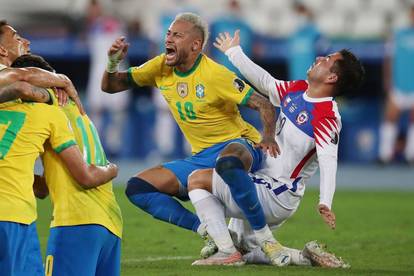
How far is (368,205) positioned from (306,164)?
16.2 ft

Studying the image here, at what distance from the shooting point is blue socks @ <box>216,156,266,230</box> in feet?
22.4

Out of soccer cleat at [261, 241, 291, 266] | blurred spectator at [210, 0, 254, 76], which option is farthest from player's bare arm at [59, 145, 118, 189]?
blurred spectator at [210, 0, 254, 76]

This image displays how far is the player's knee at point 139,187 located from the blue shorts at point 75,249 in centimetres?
204

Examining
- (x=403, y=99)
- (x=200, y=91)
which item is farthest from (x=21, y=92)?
(x=403, y=99)

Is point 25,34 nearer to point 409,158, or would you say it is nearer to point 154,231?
point 409,158

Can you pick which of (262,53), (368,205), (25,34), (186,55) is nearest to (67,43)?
(25,34)

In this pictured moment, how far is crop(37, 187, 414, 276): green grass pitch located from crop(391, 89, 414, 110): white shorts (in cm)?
415

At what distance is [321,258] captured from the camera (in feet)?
22.9

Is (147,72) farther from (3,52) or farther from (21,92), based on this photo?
(21,92)

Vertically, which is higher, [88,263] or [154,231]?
[88,263]

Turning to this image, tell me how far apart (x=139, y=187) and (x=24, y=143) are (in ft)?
7.50

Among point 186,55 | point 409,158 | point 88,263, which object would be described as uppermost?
point 186,55

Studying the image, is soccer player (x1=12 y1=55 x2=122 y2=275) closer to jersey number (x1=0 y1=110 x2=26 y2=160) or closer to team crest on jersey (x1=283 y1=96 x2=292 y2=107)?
jersey number (x1=0 y1=110 x2=26 y2=160)

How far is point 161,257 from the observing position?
7.60 m
